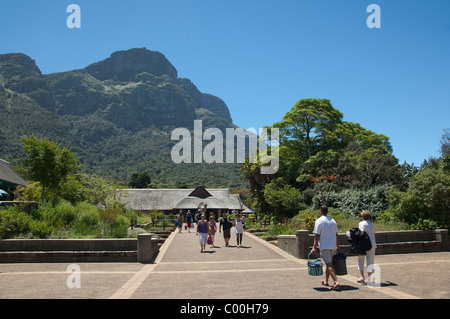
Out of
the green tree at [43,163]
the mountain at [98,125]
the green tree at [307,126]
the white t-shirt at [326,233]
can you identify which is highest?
the mountain at [98,125]

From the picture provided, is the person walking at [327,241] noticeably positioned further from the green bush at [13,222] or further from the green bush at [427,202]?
the green bush at [13,222]

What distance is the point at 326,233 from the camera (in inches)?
300

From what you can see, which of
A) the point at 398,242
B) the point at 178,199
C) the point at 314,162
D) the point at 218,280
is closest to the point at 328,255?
the point at 218,280

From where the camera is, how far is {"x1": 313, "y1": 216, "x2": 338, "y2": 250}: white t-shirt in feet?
24.8

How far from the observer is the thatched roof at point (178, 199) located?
5294 centimetres

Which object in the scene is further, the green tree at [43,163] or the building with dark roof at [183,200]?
the building with dark roof at [183,200]

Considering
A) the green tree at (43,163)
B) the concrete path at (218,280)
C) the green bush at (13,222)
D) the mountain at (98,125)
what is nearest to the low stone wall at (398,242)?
the concrete path at (218,280)

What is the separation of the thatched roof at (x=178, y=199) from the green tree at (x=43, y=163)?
1215 inches

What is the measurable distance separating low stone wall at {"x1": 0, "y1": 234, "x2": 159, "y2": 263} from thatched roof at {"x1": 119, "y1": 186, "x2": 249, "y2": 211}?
1529 inches

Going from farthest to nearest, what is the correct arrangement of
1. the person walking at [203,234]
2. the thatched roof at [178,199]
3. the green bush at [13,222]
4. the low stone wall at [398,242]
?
the thatched roof at [178,199], the person walking at [203,234], the low stone wall at [398,242], the green bush at [13,222]

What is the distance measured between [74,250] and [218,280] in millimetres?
6414

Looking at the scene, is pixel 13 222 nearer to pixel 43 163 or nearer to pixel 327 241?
pixel 43 163

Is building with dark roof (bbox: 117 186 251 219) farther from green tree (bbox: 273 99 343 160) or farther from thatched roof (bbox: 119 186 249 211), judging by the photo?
green tree (bbox: 273 99 343 160)
